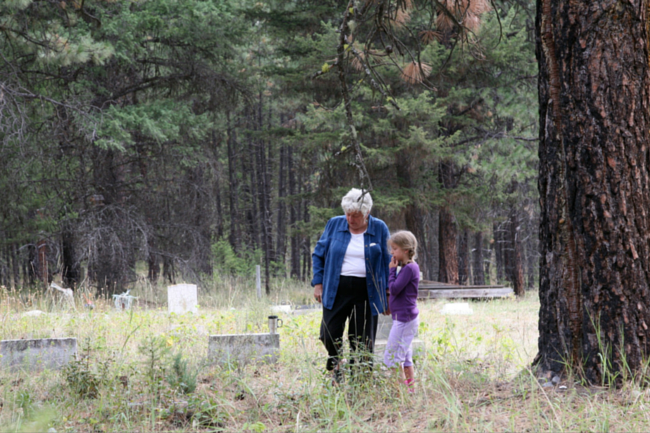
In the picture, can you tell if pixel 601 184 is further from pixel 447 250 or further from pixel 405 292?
pixel 447 250

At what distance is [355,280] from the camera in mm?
4430

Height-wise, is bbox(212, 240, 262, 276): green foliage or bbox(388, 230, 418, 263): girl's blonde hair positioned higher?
bbox(388, 230, 418, 263): girl's blonde hair

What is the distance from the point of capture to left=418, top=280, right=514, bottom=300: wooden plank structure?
13.3 meters

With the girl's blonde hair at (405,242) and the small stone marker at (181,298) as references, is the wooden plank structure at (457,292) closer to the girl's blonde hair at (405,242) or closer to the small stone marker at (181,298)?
the small stone marker at (181,298)

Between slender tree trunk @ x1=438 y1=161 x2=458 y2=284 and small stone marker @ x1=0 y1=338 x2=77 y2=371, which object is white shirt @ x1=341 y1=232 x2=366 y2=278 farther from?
slender tree trunk @ x1=438 y1=161 x2=458 y2=284

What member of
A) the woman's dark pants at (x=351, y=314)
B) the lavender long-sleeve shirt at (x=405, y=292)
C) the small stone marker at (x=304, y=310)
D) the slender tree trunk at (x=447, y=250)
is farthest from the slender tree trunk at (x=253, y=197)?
the lavender long-sleeve shirt at (x=405, y=292)

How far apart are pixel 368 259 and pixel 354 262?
0.11 meters

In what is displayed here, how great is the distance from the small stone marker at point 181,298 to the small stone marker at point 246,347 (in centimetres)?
493

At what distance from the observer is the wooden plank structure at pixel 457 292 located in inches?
522

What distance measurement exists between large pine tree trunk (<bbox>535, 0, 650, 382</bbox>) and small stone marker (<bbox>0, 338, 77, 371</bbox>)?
432 centimetres

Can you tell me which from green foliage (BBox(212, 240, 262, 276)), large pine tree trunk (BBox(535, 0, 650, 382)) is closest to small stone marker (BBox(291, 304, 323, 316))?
large pine tree trunk (BBox(535, 0, 650, 382))

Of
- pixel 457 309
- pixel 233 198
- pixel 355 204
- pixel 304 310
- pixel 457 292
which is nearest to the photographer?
pixel 355 204

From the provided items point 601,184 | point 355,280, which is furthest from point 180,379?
point 601,184

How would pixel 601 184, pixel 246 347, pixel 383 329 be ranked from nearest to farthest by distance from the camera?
1. pixel 601 184
2. pixel 246 347
3. pixel 383 329
